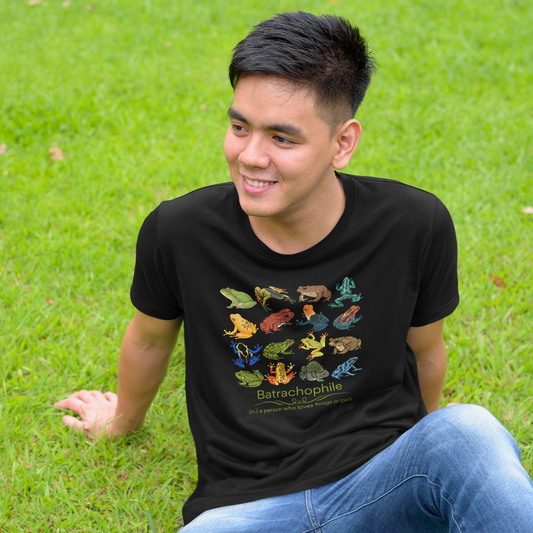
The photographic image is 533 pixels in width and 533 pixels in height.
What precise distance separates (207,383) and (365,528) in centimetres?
70

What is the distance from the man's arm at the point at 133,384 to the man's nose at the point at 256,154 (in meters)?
0.69

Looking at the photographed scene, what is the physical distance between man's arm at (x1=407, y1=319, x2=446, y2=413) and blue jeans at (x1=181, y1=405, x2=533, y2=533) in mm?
464

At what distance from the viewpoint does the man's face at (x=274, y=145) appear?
5.72 feet

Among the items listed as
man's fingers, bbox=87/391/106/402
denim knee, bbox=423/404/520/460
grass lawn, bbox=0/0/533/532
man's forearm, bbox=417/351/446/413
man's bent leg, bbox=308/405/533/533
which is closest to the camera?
man's bent leg, bbox=308/405/533/533

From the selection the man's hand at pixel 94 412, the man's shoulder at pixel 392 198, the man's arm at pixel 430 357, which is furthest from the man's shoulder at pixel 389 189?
the man's hand at pixel 94 412

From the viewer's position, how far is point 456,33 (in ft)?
18.9

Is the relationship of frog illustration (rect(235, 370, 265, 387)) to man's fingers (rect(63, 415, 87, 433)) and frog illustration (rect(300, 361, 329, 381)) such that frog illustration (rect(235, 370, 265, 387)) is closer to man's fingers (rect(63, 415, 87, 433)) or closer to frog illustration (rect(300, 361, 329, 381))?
frog illustration (rect(300, 361, 329, 381))

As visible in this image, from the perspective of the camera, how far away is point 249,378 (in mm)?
2014

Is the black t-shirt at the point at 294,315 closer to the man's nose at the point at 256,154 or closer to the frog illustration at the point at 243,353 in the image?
the frog illustration at the point at 243,353

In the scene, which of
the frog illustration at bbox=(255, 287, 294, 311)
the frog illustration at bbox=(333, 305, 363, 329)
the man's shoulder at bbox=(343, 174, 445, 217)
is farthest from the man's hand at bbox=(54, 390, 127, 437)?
the man's shoulder at bbox=(343, 174, 445, 217)

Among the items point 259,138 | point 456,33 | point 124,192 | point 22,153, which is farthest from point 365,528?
point 456,33

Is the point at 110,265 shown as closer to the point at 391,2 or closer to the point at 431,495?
the point at 431,495

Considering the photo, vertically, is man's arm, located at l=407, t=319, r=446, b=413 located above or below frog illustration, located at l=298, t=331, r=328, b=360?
below

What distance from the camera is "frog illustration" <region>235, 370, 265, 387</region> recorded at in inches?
78.8
